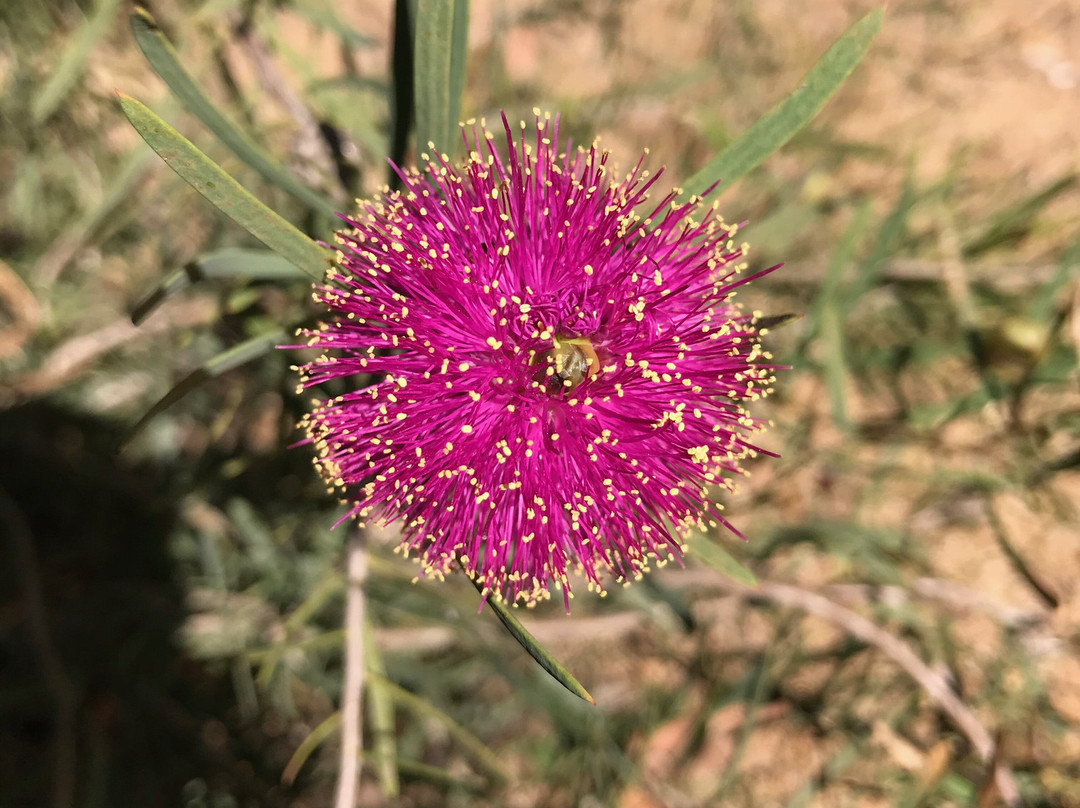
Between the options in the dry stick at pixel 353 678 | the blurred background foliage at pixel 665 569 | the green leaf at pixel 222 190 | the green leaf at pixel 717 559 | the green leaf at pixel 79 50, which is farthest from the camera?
the blurred background foliage at pixel 665 569

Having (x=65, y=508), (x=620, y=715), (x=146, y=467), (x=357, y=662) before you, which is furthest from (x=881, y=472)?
(x=65, y=508)

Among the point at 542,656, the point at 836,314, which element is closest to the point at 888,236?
the point at 836,314

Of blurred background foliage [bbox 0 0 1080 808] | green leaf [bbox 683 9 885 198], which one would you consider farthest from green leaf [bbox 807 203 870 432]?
green leaf [bbox 683 9 885 198]

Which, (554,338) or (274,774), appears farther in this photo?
(274,774)

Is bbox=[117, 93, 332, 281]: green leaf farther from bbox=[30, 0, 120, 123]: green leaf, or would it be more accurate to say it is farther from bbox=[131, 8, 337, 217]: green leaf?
bbox=[30, 0, 120, 123]: green leaf

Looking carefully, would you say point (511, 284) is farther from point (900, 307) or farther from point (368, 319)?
point (900, 307)

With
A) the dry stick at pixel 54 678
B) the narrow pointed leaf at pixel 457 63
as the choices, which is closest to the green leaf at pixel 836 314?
the narrow pointed leaf at pixel 457 63

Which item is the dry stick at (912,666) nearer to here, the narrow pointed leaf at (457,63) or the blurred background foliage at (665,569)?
the blurred background foliage at (665,569)
